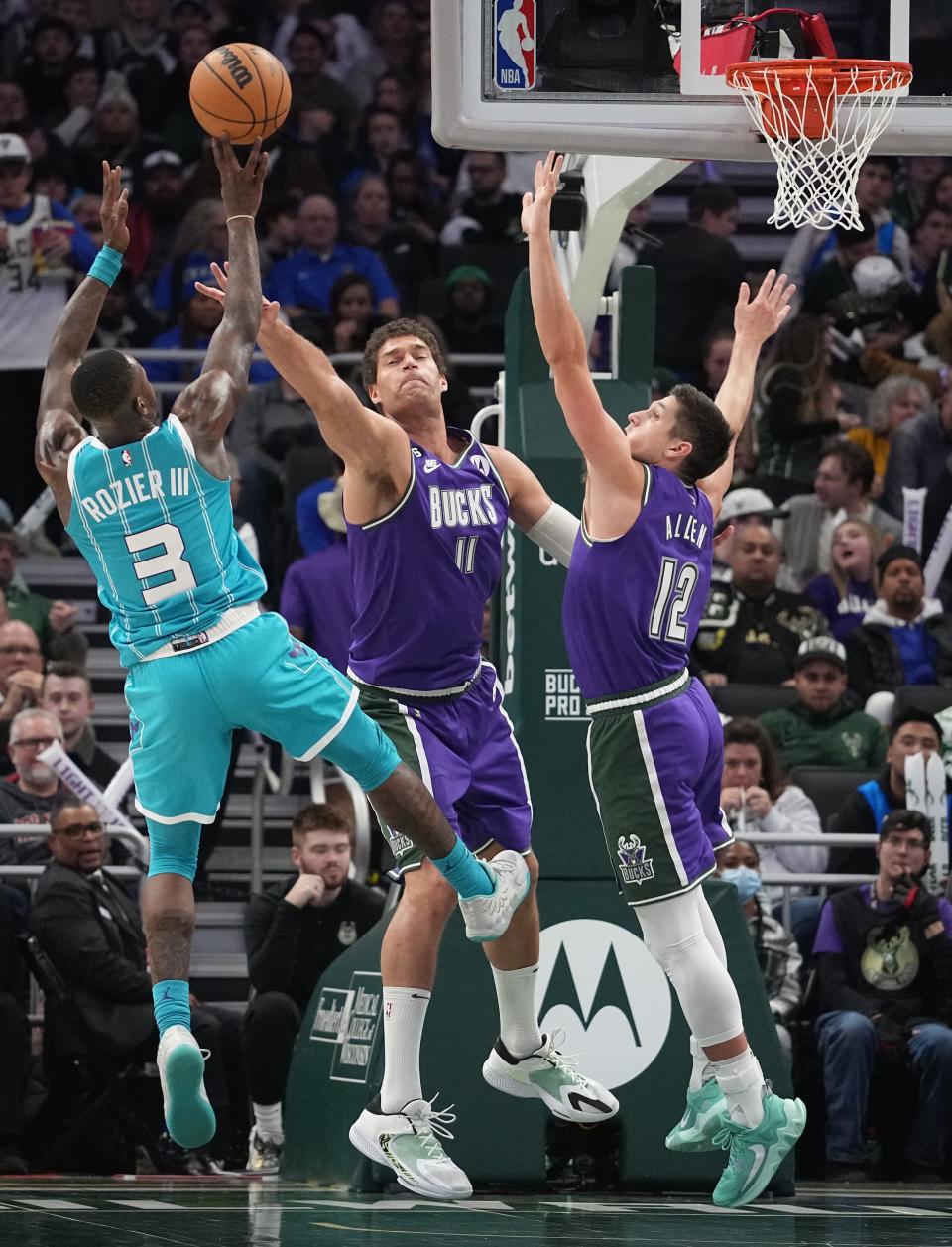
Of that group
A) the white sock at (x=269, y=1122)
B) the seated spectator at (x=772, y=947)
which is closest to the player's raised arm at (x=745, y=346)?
the seated spectator at (x=772, y=947)

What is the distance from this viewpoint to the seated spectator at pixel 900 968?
1159cm

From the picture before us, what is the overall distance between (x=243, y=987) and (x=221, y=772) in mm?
5502

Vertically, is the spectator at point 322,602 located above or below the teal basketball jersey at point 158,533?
below

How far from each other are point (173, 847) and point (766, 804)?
5195 mm

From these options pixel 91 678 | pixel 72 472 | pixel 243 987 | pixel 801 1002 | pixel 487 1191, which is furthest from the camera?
pixel 91 678

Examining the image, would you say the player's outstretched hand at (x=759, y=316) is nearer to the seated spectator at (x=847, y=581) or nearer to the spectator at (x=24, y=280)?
the seated spectator at (x=847, y=581)

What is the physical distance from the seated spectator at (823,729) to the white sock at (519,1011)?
16.8ft

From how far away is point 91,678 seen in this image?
51.5ft

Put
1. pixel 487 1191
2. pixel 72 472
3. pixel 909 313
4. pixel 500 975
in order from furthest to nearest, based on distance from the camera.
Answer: pixel 909 313, pixel 487 1191, pixel 500 975, pixel 72 472

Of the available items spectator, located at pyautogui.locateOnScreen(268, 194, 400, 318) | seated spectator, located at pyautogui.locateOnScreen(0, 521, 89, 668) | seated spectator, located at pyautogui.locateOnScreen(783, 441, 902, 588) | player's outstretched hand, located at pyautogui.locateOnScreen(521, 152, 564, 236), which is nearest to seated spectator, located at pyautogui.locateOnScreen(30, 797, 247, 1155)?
seated spectator, located at pyautogui.locateOnScreen(0, 521, 89, 668)

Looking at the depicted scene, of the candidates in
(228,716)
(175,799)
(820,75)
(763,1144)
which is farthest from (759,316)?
(763,1144)

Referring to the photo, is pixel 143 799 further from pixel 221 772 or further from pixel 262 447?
pixel 262 447

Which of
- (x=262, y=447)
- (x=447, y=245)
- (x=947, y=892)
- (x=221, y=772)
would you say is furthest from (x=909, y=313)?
(x=221, y=772)

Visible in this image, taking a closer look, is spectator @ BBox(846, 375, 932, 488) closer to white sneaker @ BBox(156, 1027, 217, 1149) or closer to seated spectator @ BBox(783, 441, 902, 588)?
seated spectator @ BBox(783, 441, 902, 588)
